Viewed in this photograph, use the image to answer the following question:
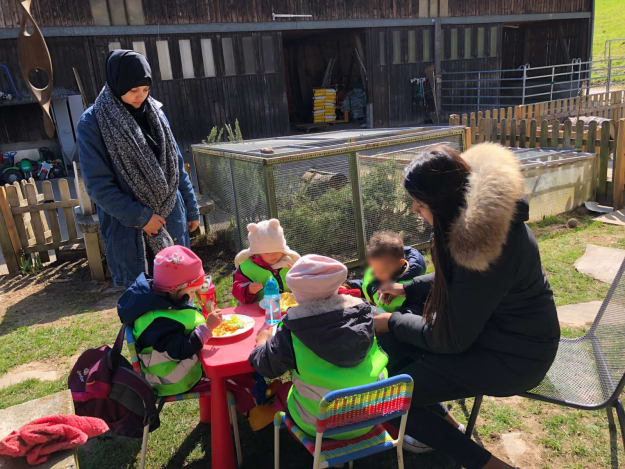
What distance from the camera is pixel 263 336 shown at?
2.62 meters


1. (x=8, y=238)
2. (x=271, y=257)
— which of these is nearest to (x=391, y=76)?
(x=8, y=238)

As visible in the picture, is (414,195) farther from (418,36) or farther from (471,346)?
(418,36)

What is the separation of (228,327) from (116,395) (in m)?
0.65

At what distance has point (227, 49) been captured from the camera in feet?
47.0

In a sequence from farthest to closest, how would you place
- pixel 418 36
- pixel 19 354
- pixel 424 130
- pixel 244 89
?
1. pixel 418 36
2. pixel 244 89
3. pixel 424 130
4. pixel 19 354

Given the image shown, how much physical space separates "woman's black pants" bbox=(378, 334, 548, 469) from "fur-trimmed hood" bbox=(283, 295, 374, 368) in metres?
0.39

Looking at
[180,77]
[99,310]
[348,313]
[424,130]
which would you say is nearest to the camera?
[348,313]

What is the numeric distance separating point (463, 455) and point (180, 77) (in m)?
13.3

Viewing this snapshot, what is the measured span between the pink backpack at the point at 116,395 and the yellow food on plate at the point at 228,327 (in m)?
0.44

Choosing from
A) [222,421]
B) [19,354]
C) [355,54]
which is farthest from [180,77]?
[222,421]

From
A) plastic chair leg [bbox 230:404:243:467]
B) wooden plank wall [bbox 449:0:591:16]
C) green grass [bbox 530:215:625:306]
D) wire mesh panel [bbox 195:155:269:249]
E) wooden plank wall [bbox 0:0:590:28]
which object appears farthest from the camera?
wooden plank wall [bbox 449:0:591:16]

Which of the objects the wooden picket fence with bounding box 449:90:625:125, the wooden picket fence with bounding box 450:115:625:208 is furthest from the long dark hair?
the wooden picket fence with bounding box 449:90:625:125

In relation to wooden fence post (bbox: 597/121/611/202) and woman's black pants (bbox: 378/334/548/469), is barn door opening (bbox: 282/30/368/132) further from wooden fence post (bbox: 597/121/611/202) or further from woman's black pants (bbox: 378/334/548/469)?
woman's black pants (bbox: 378/334/548/469)

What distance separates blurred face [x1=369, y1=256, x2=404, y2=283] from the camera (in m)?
3.12
